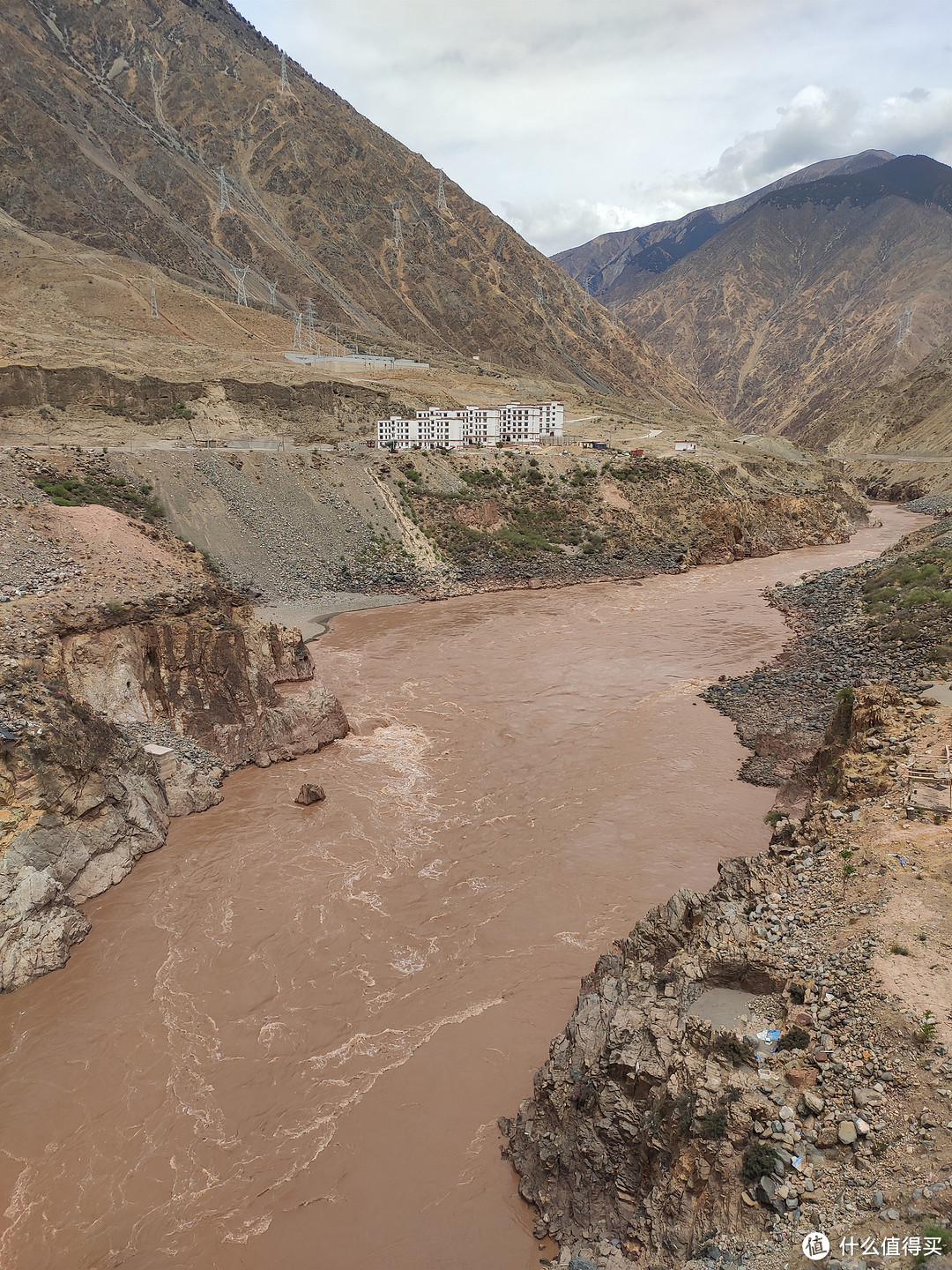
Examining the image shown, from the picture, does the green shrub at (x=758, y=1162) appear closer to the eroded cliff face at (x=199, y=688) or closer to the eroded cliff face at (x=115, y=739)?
the eroded cliff face at (x=115, y=739)

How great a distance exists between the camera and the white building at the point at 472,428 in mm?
57562

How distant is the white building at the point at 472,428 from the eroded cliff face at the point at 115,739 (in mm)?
34085

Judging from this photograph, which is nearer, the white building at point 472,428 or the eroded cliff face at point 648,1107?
the eroded cliff face at point 648,1107

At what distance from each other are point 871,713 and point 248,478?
3635 cm

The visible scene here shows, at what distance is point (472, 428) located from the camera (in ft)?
205

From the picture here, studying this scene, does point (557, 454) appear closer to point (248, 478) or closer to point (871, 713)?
point (248, 478)

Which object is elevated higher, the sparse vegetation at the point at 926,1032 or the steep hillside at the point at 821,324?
the steep hillside at the point at 821,324

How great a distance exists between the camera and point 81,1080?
1162cm

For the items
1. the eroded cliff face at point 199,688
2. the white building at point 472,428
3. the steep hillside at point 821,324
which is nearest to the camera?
the eroded cliff face at point 199,688

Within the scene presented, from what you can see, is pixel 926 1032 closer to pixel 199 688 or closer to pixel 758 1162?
pixel 758 1162

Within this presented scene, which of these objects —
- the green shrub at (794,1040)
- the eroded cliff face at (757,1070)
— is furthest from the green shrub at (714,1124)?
the green shrub at (794,1040)

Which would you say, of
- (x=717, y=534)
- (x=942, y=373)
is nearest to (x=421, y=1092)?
(x=717, y=534)

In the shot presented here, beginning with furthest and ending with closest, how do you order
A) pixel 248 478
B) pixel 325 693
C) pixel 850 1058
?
pixel 248 478 → pixel 325 693 → pixel 850 1058

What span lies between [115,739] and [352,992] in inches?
338
